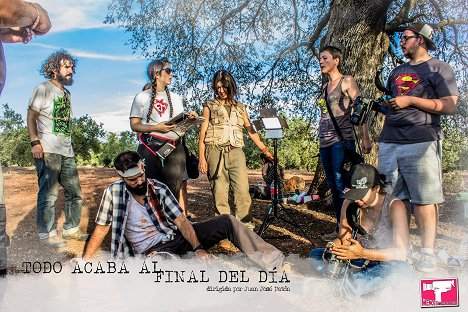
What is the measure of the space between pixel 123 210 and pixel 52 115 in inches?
35.0

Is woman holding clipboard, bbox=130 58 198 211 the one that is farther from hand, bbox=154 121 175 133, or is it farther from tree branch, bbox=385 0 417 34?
tree branch, bbox=385 0 417 34

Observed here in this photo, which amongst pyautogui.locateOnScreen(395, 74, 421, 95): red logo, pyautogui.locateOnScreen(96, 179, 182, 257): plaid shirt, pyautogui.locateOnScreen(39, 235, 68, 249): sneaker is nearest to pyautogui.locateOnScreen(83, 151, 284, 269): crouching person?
pyautogui.locateOnScreen(96, 179, 182, 257): plaid shirt

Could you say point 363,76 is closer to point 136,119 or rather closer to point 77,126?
point 136,119

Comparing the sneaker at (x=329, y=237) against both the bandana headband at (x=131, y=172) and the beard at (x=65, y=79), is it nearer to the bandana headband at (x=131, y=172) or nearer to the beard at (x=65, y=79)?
the bandana headband at (x=131, y=172)

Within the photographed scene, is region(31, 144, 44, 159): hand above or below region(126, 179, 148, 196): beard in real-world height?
above

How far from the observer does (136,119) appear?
2768 mm

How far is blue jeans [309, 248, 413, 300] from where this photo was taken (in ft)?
6.88

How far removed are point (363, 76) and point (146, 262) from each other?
197 centimetres

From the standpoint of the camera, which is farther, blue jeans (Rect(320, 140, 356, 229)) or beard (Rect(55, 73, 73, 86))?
blue jeans (Rect(320, 140, 356, 229))

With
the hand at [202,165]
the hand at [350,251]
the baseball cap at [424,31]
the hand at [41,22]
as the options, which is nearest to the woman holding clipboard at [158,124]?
the hand at [202,165]

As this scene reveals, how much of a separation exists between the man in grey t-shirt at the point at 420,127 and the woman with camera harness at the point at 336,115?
11.4 inches

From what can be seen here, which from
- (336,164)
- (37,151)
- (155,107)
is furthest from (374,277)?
(37,151)

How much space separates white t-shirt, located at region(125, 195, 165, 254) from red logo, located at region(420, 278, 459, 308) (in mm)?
1342

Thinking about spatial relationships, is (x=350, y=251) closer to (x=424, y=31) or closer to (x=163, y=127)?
(x=424, y=31)
